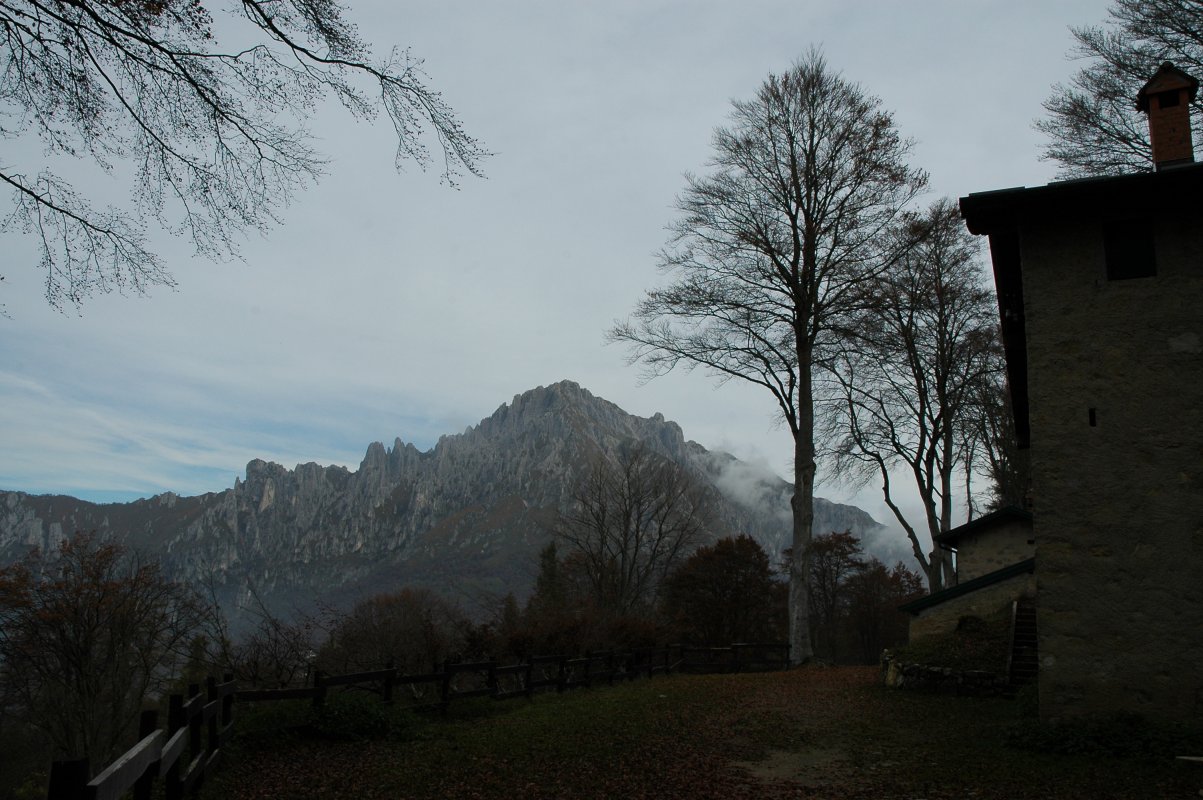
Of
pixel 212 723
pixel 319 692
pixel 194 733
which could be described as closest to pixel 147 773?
pixel 194 733

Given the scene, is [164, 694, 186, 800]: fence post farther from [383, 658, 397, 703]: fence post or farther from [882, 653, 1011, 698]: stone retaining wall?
[882, 653, 1011, 698]: stone retaining wall

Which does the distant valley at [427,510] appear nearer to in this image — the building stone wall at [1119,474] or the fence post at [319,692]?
Answer: the fence post at [319,692]

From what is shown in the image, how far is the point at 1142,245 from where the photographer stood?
8.86 m

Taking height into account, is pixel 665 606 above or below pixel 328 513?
below

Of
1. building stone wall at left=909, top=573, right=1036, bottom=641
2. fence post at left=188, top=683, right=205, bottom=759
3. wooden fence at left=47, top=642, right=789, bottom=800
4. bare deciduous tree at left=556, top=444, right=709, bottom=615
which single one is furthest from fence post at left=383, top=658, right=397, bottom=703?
bare deciduous tree at left=556, top=444, right=709, bottom=615

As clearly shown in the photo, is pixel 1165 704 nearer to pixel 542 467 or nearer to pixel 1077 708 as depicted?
pixel 1077 708

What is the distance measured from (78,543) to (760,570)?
31.3m

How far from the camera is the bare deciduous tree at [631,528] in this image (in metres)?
38.2

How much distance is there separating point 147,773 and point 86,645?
71.0 ft

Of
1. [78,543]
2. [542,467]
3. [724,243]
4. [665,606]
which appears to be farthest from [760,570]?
[542,467]

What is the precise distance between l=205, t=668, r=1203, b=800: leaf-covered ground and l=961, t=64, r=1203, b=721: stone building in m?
1.16

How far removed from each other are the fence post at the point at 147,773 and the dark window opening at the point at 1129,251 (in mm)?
10901

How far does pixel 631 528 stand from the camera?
39500mm

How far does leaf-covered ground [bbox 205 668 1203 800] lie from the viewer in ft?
22.7
